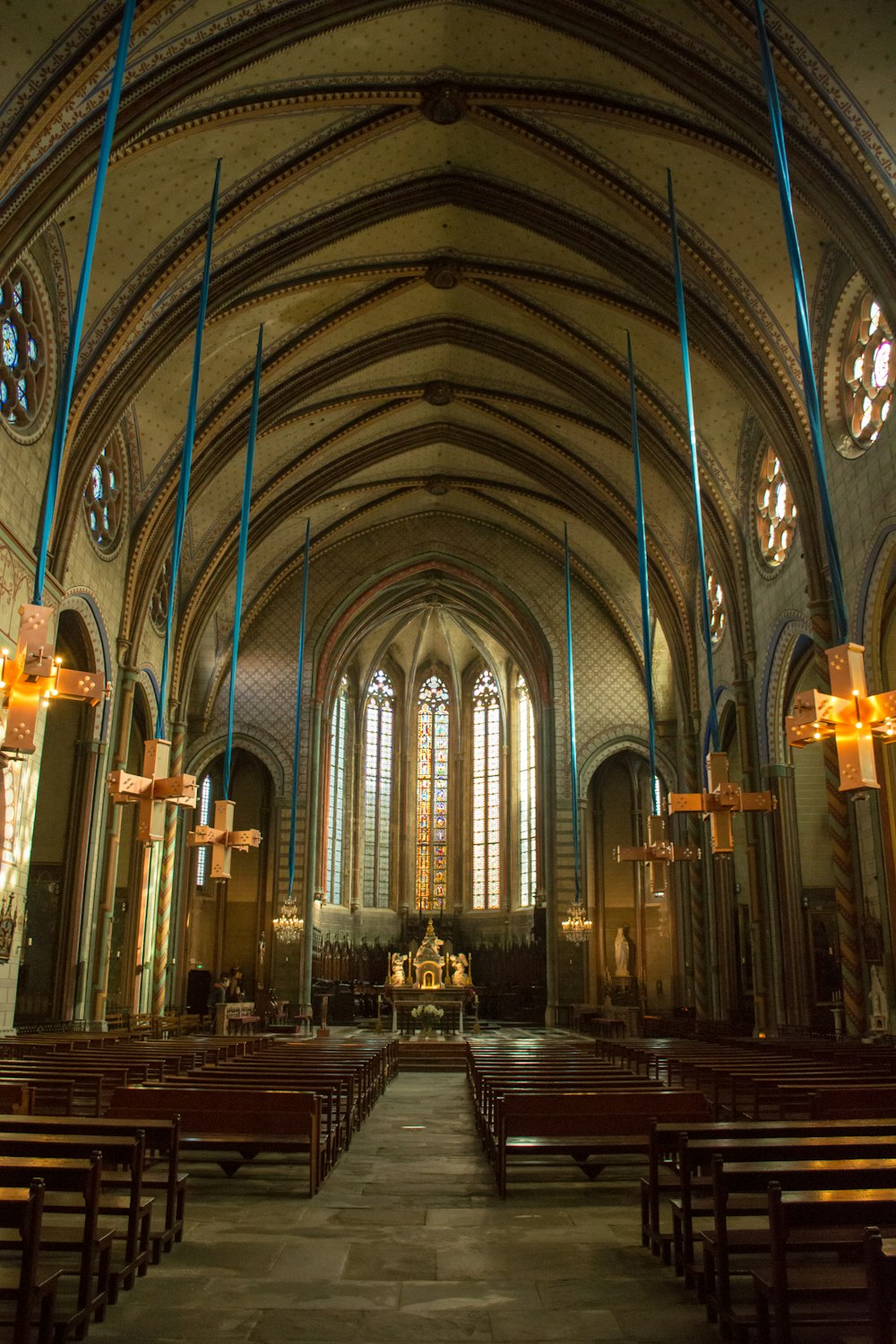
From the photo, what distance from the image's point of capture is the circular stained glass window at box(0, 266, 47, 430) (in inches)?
681

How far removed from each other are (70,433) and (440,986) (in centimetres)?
1826

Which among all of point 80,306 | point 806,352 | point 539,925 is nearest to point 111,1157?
point 80,306

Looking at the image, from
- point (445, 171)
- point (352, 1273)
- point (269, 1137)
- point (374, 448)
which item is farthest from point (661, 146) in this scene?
point (352, 1273)

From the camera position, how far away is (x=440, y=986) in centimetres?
3030

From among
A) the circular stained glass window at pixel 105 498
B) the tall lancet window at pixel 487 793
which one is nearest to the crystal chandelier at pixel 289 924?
the tall lancet window at pixel 487 793

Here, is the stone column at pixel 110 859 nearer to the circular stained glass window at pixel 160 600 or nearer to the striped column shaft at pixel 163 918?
the striped column shaft at pixel 163 918

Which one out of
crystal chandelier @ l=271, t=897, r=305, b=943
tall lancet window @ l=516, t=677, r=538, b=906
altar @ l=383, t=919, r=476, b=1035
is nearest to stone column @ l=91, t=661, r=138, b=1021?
crystal chandelier @ l=271, t=897, r=305, b=943

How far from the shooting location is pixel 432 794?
42344 millimetres

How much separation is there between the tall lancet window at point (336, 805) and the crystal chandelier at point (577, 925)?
10345 mm

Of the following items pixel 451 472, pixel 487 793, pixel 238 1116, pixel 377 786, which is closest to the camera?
pixel 238 1116

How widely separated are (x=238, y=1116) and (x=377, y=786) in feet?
110

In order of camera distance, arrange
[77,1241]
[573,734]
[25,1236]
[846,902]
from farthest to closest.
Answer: [573,734] < [846,902] < [77,1241] < [25,1236]

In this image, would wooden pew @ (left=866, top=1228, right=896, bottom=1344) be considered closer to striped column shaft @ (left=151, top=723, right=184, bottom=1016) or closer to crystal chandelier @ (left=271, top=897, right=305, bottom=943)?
striped column shaft @ (left=151, top=723, right=184, bottom=1016)

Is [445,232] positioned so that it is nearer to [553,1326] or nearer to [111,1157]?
[111,1157]
